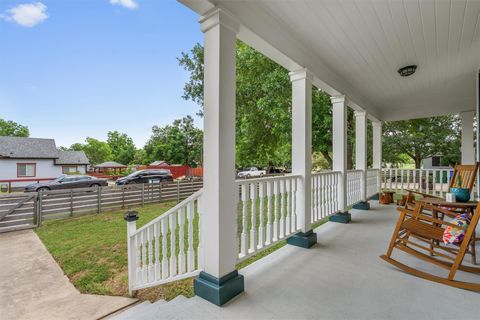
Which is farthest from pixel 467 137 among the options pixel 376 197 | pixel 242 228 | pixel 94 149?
pixel 94 149

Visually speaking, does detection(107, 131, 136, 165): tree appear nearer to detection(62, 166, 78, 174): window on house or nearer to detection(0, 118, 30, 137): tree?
detection(0, 118, 30, 137): tree

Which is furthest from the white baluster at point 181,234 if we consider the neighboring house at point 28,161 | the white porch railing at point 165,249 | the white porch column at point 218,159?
the neighboring house at point 28,161

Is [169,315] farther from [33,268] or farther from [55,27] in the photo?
[55,27]

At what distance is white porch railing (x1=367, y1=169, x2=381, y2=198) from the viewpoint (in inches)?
212

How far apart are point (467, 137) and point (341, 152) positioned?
459 cm

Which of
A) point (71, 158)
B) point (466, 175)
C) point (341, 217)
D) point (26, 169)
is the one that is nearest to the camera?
point (466, 175)

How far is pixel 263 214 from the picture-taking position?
7.43ft

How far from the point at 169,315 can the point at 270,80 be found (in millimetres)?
6297

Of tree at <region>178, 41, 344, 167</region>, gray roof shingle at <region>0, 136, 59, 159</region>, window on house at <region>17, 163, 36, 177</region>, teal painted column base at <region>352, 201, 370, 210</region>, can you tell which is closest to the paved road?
teal painted column base at <region>352, 201, 370, 210</region>

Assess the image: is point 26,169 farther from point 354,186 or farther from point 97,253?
point 354,186

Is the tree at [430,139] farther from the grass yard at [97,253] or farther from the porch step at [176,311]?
the porch step at [176,311]

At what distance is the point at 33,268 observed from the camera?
362cm

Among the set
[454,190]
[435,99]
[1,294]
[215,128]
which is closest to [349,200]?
[454,190]

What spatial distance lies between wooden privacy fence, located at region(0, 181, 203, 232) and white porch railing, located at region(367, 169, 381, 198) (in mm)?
6966
